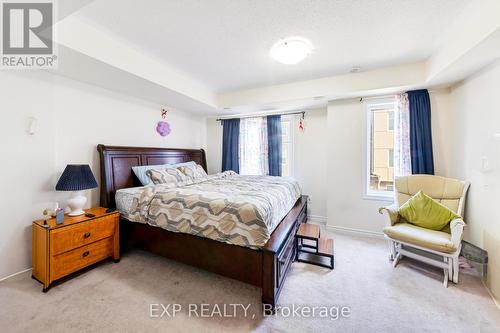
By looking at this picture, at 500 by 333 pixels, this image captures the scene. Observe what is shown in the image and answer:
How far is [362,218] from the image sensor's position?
334cm

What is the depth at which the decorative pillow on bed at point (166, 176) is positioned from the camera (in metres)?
3.03

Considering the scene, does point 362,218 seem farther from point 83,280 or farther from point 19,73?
point 19,73

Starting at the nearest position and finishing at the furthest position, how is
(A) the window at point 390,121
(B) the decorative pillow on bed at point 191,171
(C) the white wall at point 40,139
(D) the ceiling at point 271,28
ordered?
(D) the ceiling at point 271,28 < (C) the white wall at point 40,139 < (A) the window at point 390,121 < (B) the decorative pillow on bed at point 191,171

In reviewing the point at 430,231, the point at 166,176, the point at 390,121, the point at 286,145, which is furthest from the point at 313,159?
the point at 166,176

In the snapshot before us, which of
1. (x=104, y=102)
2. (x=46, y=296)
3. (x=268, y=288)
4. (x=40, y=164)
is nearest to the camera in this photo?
(x=268, y=288)

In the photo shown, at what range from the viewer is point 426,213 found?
2.42 meters

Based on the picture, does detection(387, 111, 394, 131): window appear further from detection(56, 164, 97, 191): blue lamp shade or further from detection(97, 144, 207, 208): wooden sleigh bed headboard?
Result: detection(56, 164, 97, 191): blue lamp shade

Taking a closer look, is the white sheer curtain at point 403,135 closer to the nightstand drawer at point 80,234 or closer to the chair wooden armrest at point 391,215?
the chair wooden armrest at point 391,215

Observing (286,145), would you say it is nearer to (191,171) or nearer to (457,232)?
(191,171)

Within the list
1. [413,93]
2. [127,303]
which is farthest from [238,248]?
[413,93]

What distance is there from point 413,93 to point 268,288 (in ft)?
Answer: 11.0

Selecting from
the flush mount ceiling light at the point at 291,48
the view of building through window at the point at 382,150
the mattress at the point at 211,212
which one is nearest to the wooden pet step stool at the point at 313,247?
the mattress at the point at 211,212

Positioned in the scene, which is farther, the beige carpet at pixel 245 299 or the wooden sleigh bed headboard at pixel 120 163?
the wooden sleigh bed headboard at pixel 120 163

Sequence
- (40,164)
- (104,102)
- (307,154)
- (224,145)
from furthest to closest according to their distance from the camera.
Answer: (224,145) < (307,154) < (104,102) < (40,164)
